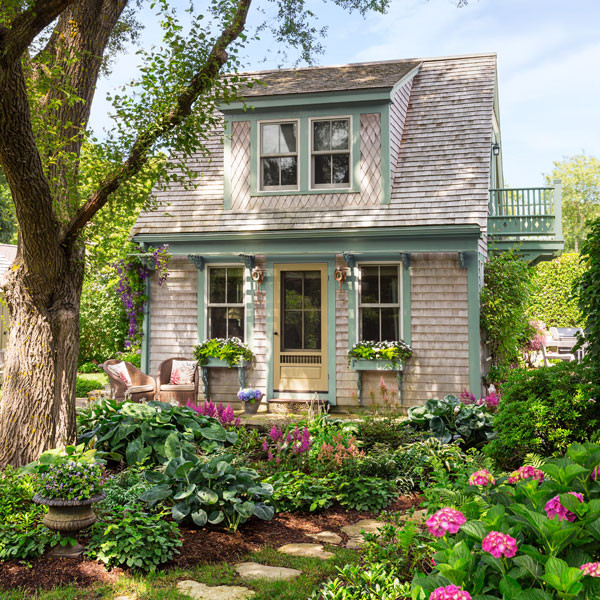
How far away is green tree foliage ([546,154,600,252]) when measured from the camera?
44.1 m

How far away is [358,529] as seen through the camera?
16.4 feet

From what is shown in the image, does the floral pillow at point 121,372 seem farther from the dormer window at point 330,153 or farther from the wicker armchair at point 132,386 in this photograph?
the dormer window at point 330,153

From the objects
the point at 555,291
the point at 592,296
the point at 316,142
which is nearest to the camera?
the point at 592,296

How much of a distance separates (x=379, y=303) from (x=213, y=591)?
7549mm

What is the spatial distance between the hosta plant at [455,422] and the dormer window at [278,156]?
18.1 ft

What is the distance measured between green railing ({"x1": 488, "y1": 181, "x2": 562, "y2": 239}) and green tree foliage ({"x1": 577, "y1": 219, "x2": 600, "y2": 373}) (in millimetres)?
7141

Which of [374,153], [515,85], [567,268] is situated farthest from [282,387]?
[515,85]

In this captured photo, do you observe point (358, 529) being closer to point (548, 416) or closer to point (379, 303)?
point (548, 416)

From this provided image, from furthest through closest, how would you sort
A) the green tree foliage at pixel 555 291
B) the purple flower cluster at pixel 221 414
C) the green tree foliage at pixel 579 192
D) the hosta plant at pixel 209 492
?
the green tree foliage at pixel 579 192 < the green tree foliage at pixel 555 291 < the purple flower cluster at pixel 221 414 < the hosta plant at pixel 209 492

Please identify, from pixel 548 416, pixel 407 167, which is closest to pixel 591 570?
pixel 548 416

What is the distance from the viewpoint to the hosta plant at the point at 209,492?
468 cm

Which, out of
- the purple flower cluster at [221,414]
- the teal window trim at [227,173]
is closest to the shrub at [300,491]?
the purple flower cluster at [221,414]

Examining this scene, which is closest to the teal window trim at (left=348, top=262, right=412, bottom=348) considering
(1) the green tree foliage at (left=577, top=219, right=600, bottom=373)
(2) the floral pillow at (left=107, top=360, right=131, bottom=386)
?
(2) the floral pillow at (left=107, top=360, right=131, bottom=386)

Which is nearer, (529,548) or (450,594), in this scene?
(450,594)
